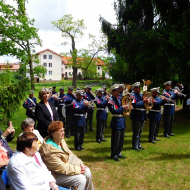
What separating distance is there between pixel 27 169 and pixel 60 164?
702 mm

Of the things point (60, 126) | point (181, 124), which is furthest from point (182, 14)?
point (60, 126)

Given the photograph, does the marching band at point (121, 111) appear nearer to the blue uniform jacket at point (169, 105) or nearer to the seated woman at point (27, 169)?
the blue uniform jacket at point (169, 105)

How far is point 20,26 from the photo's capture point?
42.7 feet

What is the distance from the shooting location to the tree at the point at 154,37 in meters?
9.93

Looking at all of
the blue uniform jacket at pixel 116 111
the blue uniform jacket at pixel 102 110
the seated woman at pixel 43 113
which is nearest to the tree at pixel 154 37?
the blue uniform jacket at pixel 102 110

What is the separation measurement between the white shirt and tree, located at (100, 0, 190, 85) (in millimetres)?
8788

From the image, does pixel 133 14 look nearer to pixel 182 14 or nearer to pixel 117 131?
pixel 182 14

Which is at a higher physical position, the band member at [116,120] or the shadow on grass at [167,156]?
the band member at [116,120]

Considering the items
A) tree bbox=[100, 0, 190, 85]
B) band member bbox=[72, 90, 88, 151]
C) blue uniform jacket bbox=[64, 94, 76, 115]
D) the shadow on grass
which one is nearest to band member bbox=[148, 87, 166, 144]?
the shadow on grass

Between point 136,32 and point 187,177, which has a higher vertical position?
point 136,32

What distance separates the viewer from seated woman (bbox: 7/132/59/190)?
2.77m

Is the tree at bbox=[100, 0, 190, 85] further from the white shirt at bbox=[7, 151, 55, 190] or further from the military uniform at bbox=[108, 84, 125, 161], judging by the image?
the white shirt at bbox=[7, 151, 55, 190]

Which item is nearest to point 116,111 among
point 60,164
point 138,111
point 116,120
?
point 116,120

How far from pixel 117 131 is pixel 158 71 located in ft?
20.7
